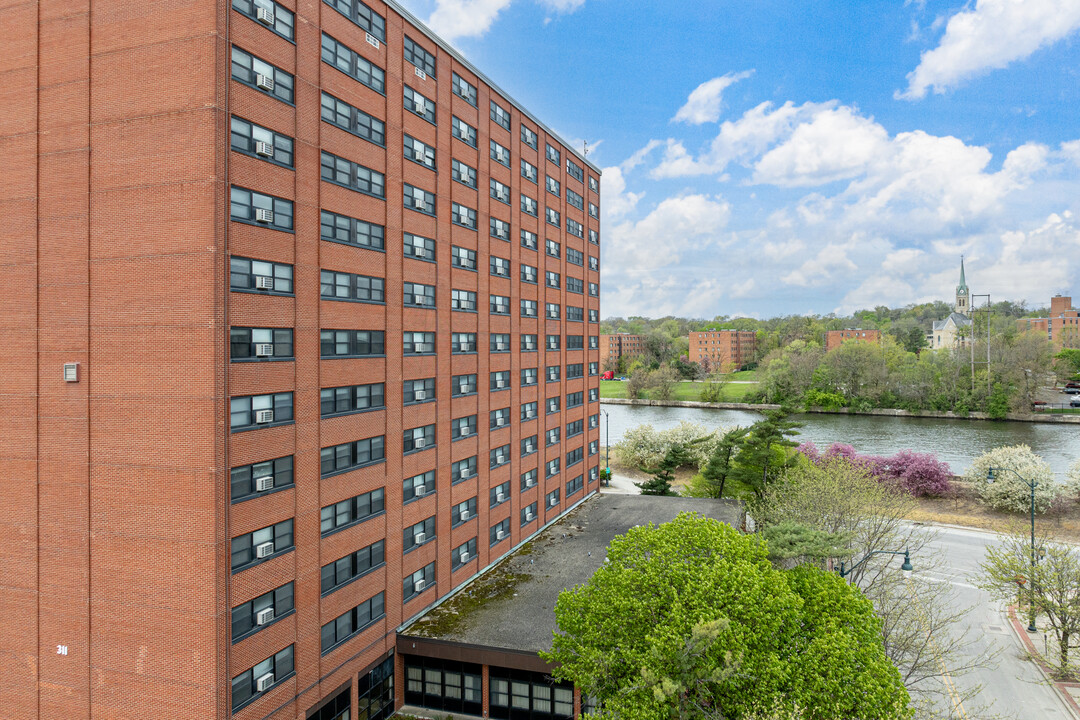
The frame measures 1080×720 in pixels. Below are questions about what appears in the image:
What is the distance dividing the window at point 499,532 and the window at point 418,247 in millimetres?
13964

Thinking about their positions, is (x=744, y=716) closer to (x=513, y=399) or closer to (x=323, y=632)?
(x=323, y=632)

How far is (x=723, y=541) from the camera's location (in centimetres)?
1816

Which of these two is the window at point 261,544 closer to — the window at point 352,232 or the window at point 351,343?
the window at point 351,343

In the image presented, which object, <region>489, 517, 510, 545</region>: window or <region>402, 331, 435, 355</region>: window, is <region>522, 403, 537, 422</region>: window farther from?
<region>402, 331, 435, 355</region>: window

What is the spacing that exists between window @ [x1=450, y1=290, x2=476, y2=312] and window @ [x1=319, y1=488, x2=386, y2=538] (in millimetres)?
9013

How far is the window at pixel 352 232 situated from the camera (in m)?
19.8

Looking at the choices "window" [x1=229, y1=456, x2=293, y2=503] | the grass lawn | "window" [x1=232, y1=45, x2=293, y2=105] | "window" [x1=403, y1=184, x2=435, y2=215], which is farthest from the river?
"window" [x1=232, y1=45, x2=293, y2=105]

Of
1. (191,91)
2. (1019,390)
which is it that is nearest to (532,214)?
(191,91)

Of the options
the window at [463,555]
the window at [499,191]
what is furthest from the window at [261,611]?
the window at [499,191]

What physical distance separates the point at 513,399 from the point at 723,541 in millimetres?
16685

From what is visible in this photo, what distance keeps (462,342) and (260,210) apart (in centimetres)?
1221

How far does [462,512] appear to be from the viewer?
91.7 feet

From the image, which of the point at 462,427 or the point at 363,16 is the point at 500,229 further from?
the point at 363,16

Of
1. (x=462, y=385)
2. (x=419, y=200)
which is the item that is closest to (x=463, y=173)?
(x=419, y=200)
